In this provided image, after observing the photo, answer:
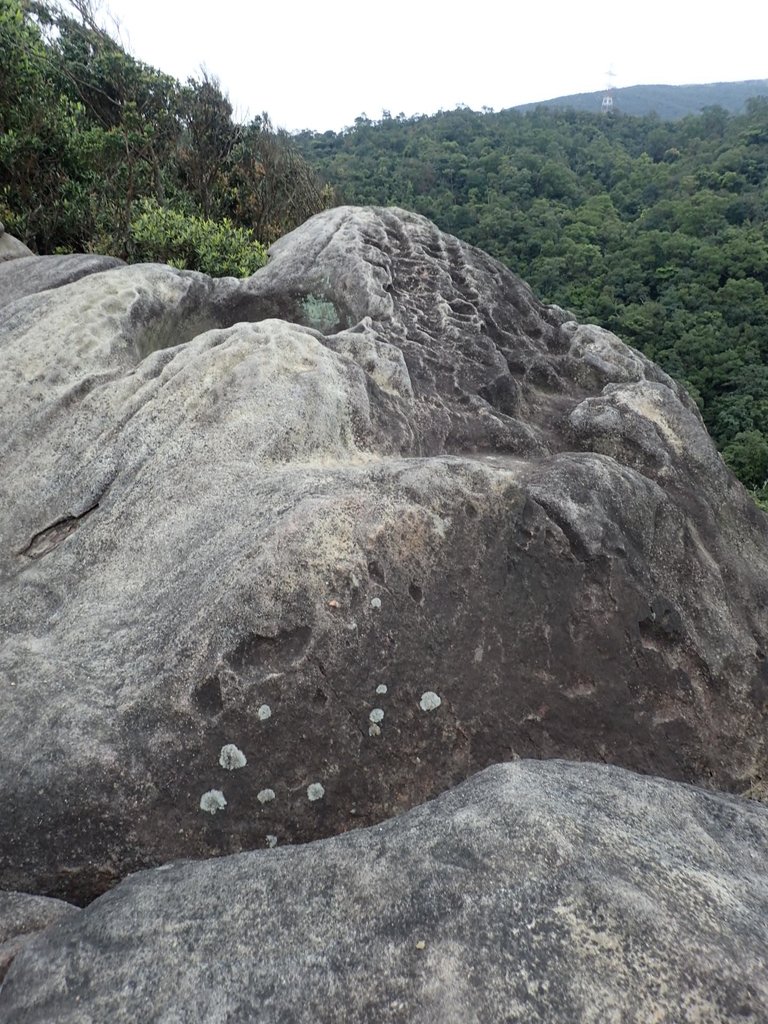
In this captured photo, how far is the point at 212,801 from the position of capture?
2980 millimetres

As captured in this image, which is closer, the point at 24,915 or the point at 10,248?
the point at 24,915

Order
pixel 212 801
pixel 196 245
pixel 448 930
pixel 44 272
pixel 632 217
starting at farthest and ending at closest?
pixel 632 217 → pixel 196 245 → pixel 44 272 → pixel 212 801 → pixel 448 930

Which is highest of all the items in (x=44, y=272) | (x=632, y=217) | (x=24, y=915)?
(x=44, y=272)

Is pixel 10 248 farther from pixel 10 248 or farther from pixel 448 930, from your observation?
pixel 448 930

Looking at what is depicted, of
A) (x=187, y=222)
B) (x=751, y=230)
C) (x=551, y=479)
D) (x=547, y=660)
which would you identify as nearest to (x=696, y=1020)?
(x=547, y=660)

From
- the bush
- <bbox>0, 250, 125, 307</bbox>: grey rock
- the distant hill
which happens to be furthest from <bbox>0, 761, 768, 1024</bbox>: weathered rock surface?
the distant hill

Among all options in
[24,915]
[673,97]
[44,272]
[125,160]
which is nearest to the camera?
[24,915]

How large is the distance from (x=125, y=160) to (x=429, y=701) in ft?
36.1

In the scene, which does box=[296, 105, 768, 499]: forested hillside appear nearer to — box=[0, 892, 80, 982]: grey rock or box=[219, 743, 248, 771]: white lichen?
box=[219, 743, 248, 771]: white lichen

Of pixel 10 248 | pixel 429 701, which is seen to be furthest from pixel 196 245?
pixel 429 701

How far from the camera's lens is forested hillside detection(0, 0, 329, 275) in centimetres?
966

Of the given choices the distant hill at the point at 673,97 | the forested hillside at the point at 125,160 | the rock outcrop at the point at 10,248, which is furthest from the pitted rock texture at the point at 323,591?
the distant hill at the point at 673,97

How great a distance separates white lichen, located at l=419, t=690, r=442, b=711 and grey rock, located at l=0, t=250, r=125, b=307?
4.69 meters

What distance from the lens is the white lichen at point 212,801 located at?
297 cm
